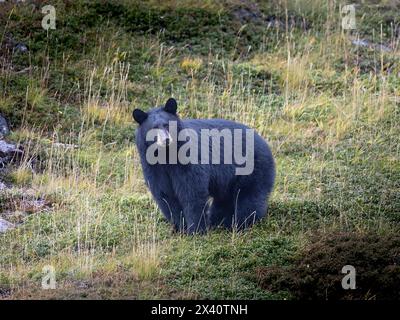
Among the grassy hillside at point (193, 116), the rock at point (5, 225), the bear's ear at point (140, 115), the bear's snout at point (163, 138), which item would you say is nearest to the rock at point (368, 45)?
the grassy hillside at point (193, 116)

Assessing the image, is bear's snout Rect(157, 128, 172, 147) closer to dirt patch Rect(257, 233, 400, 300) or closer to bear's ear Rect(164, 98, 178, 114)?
bear's ear Rect(164, 98, 178, 114)

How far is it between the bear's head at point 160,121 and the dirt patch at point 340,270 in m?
1.76

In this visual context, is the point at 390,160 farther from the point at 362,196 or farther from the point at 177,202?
the point at 177,202

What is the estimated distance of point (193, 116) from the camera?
44.5 ft

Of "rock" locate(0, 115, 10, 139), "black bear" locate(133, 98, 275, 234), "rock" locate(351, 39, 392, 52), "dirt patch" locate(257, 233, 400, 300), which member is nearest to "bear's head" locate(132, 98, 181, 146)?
"black bear" locate(133, 98, 275, 234)

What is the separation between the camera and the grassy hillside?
8.33m

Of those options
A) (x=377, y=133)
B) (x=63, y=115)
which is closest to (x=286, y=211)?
(x=377, y=133)

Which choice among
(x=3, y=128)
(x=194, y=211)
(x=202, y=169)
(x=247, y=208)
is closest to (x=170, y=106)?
(x=202, y=169)

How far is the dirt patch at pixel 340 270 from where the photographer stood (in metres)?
7.58

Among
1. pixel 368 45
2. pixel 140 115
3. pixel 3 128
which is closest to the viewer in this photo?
pixel 140 115

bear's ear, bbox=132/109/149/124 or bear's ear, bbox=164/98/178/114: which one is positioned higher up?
bear's ear, bbox=164/98/178/114

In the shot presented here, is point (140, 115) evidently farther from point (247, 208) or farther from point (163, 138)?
point (247, 208)

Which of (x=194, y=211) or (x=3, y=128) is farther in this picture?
(x=3, y=128)

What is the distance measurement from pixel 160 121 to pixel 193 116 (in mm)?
4683
